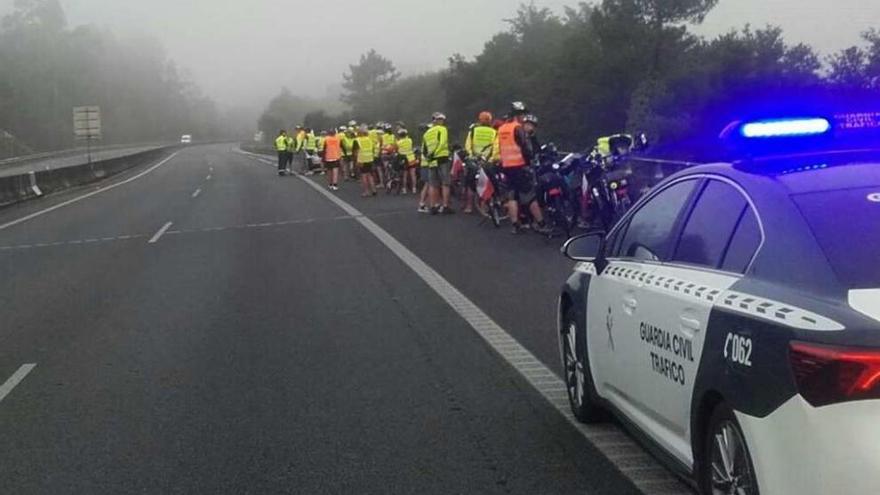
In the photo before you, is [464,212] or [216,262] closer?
[216,262]

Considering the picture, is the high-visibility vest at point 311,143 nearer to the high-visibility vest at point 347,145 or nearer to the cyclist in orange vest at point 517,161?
the high-visibility vest at point 347,145

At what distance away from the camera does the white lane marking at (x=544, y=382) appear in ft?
18.5

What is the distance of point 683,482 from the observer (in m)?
5.51

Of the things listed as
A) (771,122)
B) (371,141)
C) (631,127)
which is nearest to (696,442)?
(771,122)

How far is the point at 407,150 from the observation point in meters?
29.8

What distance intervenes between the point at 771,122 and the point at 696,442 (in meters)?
1.37

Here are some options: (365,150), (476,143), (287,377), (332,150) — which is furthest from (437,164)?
(287,377)

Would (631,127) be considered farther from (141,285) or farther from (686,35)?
(141,285)

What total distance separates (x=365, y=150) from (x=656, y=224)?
24586 mm

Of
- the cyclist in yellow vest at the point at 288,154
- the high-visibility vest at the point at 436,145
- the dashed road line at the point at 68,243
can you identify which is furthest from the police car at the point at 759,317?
the cyclist in yellow vest at the point at 288,154

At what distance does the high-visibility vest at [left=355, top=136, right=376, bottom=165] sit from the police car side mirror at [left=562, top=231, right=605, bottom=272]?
23.7 metres

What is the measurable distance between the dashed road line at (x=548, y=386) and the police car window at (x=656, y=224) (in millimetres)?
1008

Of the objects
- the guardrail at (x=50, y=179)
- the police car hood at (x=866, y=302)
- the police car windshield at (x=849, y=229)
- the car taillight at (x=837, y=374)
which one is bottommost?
the guardrail at (x=50, y=179)

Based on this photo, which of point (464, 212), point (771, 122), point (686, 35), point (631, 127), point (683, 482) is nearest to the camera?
point (771, 122)
